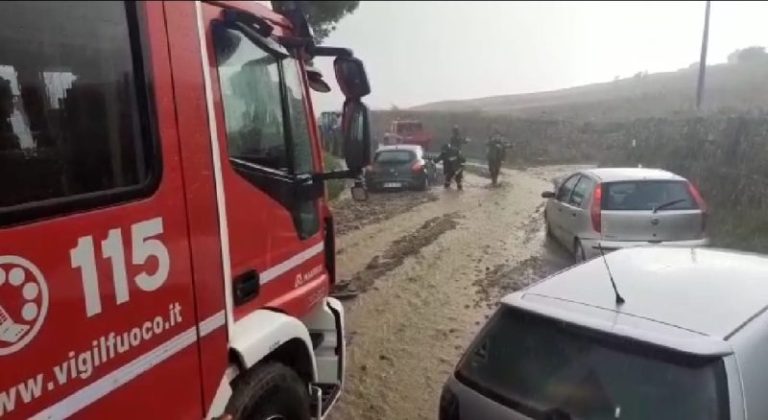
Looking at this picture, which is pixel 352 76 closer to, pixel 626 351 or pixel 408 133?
pixel 626 351

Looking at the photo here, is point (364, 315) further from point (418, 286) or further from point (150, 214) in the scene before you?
point (150, 214)

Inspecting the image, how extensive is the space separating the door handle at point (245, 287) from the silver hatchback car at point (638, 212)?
5.21 meters

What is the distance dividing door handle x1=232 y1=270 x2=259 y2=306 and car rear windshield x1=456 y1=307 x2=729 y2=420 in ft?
3.21

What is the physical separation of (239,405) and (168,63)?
1.29m

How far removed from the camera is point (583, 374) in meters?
2.46

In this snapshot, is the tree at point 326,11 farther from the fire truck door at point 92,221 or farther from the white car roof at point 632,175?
the white car roof at point 632,175

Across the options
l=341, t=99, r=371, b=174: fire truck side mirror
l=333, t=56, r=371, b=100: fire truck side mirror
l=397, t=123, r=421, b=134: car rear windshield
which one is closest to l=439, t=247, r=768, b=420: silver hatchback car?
l=341, t=99, r=371, b=174: fire truck side mirror

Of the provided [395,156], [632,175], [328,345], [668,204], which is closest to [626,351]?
[328,345]

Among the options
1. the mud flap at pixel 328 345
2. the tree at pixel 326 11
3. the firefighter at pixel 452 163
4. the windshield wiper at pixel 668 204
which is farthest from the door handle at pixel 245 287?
the firefighter at pixel 452 163

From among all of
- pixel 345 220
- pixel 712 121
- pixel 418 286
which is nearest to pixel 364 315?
pixel 418 286

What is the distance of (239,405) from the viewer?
2.47 m

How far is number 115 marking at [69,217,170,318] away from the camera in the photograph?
1.69 metres

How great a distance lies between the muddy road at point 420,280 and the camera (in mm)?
5043

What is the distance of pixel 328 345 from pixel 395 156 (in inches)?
526
